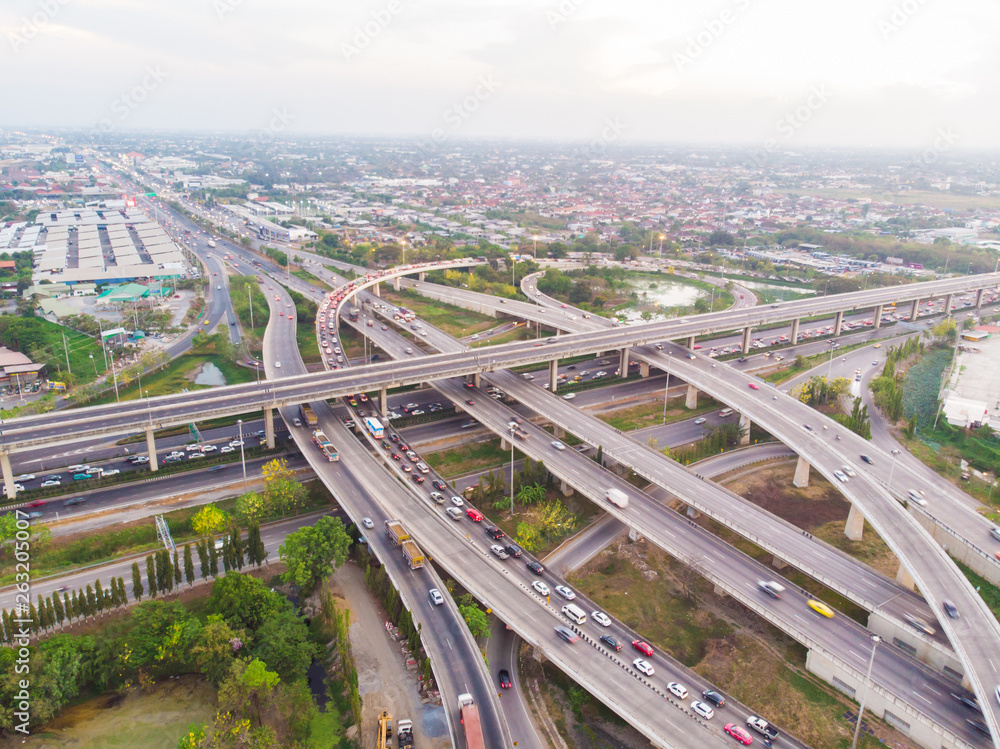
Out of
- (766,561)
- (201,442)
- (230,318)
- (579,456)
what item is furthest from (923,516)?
(230,318)

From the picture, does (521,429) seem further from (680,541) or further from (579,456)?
(680,541)

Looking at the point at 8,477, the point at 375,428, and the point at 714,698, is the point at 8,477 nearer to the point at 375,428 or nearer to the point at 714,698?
the point at 375,428

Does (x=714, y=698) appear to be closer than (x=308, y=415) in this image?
Yes

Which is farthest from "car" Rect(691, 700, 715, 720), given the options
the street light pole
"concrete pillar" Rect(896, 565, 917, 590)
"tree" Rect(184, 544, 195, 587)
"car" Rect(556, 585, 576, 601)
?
"tree" Rect(184, 544, 195, 587)

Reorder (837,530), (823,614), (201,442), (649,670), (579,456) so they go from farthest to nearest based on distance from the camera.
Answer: (201,442), (579,456), (837,530), (823,614), (649,670)

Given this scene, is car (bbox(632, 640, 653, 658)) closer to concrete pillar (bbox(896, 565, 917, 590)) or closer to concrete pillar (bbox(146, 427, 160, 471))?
concrete pillar (bbox(896, 565, 917, 590))

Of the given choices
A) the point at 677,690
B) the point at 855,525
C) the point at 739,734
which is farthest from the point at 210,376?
the point at 855,525
